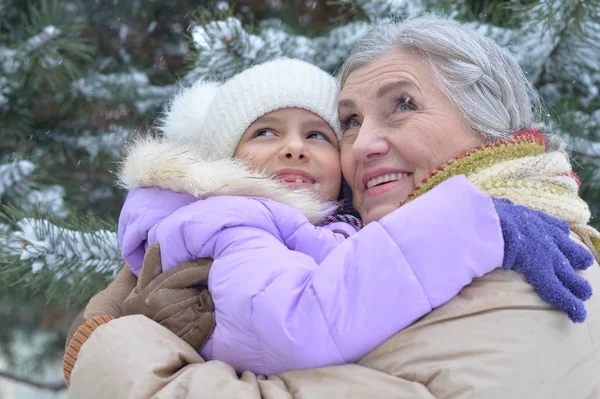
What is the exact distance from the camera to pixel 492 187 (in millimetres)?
1737

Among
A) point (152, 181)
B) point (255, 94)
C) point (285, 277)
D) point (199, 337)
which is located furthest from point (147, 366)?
point (255, 94)

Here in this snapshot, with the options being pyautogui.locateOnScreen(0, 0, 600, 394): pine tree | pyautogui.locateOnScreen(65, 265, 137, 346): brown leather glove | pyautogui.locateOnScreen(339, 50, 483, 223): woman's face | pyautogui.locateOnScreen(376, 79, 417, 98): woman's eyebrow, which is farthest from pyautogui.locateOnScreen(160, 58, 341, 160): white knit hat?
pyautogui.locateOnScreen(65, 265, 137, 346): brown leather glove

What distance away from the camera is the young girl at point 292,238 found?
1.43m

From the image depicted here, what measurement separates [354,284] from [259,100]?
94cm

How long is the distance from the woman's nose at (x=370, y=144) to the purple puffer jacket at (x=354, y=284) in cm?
55

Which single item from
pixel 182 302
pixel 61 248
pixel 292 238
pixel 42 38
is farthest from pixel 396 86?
pixel 42 38

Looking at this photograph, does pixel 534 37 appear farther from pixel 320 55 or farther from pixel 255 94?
pixel 255 94

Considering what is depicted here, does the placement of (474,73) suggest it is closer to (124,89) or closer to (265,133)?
(265,133)

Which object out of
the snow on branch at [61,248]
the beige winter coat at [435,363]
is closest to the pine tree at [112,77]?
the snow on branch at [61,248]

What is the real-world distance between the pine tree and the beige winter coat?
1.11 metres

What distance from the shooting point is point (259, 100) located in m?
2.20

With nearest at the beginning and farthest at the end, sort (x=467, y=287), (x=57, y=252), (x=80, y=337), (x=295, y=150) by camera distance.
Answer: (x=467, y=287)
(x=80, y=337)
(x=295, y=150)
(x=57, y=252)

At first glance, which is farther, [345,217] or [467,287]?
[345,217]

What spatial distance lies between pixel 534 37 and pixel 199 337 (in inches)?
66.4
